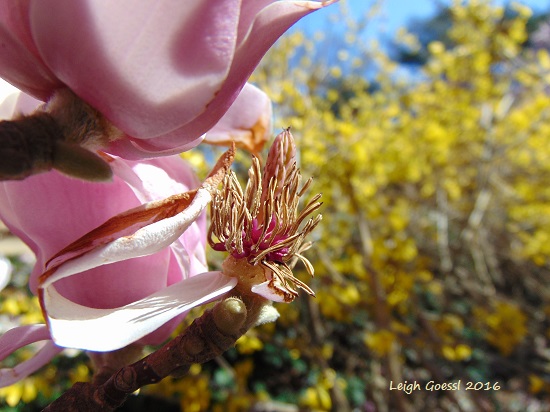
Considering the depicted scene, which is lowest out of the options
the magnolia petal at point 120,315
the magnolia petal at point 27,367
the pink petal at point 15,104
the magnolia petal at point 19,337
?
the magnolia petal at point 27,367

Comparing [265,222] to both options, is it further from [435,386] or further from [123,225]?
[435,386]

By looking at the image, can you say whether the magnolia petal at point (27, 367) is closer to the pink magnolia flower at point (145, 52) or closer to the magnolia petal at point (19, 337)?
the magnolia petal at point (19, 337)

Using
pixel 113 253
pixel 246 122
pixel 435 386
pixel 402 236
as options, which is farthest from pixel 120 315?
pixel 402 236

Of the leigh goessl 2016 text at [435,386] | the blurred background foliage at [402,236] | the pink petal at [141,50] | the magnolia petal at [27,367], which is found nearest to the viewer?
the pink petal at [141,50]

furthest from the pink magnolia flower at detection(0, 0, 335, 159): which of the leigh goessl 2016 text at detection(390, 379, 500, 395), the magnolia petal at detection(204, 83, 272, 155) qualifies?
the leigh goessl 2016 text at detection(390, 379, 500, 395)

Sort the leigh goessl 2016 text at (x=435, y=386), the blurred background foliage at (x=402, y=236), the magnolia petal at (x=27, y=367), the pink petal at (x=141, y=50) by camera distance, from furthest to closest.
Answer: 1. the blurred background foliage at (x=402, y=236)
2. the leigh goessl 2016 text at (x=435, y=386)
3. the magnolia petal at (x=27, y=367)
4. the pink petal at (x=141, y=50)

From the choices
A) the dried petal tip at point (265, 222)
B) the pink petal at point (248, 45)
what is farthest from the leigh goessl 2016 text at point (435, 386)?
the pink petal at point (248, 45)

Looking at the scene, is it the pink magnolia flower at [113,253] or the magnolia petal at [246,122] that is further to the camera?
the magnolia petal at [246,122]
